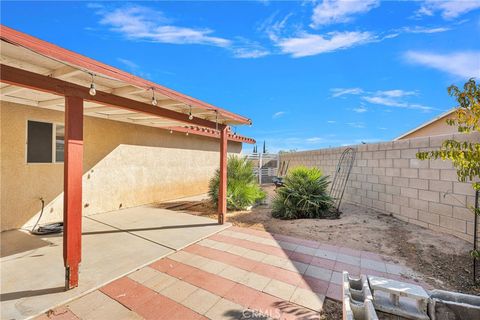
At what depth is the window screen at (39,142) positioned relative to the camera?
497 cm

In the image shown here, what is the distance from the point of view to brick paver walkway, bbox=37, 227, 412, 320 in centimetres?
235

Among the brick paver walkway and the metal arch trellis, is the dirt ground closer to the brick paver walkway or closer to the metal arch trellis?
the brick paver walkway

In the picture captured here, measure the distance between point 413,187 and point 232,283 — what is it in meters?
4.88

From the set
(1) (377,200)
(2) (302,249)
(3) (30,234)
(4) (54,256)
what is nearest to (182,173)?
(3) (30,234)

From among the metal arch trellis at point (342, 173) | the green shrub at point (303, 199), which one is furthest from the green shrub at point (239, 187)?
the metal arch trellis at point (342, 173)

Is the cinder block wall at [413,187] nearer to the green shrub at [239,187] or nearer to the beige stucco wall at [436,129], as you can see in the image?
the green shrub at [239,187]

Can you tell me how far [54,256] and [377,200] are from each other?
7.67 m

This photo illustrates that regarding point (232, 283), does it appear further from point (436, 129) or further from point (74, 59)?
point (436, 129)

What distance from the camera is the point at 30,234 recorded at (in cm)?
458

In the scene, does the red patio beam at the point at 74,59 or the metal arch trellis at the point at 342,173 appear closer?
the red patio beam at the point at 74,59

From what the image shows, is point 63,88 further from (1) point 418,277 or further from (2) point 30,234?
(1) point 418,277

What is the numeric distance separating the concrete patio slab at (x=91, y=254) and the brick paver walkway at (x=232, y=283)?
0.81 ft

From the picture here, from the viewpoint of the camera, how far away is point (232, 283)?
2.90 meters

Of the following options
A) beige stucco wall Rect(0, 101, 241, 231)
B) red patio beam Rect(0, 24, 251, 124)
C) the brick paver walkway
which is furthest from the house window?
the brick paver walkway
